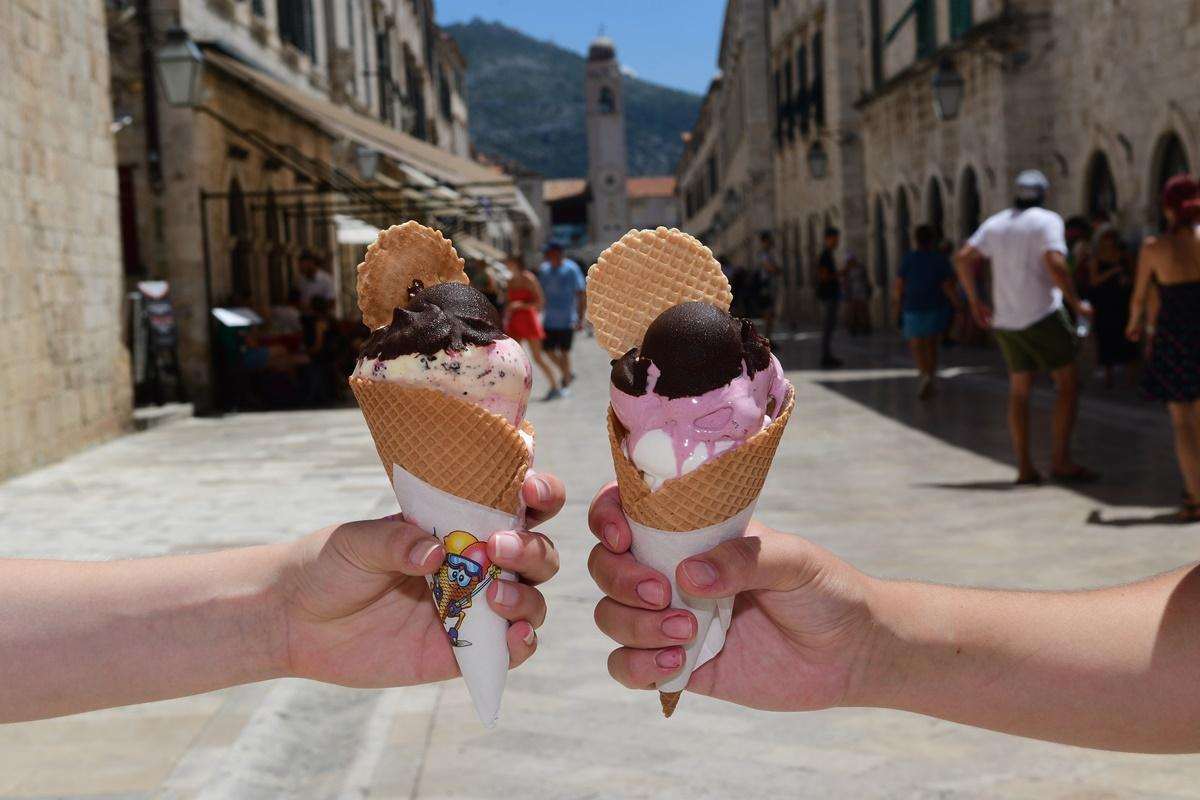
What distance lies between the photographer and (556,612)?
5.17m

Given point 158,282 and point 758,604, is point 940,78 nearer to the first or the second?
point 158,282

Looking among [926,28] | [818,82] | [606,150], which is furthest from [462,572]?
[606,150]

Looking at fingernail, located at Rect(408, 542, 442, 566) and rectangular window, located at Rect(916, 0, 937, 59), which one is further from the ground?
rectangular window, located at Rect(916, 0, 937, 59)

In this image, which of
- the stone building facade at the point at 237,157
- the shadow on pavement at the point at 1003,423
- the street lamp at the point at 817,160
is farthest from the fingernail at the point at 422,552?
the street lamp at the point at 817,160

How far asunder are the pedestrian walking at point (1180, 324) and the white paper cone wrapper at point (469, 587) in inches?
220

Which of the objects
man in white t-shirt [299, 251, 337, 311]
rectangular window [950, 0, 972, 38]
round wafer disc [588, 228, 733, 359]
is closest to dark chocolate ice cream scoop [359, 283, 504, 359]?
round wafer disc [588, 228, 733, 359]

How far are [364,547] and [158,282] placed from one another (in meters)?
12.8

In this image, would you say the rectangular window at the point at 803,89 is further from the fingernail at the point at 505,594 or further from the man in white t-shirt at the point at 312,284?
the fingernail at the point at 505,594

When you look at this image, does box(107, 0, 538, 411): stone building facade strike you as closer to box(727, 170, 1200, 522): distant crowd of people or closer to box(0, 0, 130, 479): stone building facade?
box(0, 0, 130, 479): stone building facade

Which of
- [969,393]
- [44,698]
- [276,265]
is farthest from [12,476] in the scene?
[276,265]

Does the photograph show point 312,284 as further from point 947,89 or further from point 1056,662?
point 1056,662

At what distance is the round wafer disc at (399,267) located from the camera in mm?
1780

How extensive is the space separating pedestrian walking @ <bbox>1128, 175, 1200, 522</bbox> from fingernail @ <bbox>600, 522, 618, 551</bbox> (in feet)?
18.1

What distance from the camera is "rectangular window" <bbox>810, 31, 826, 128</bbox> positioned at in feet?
110
